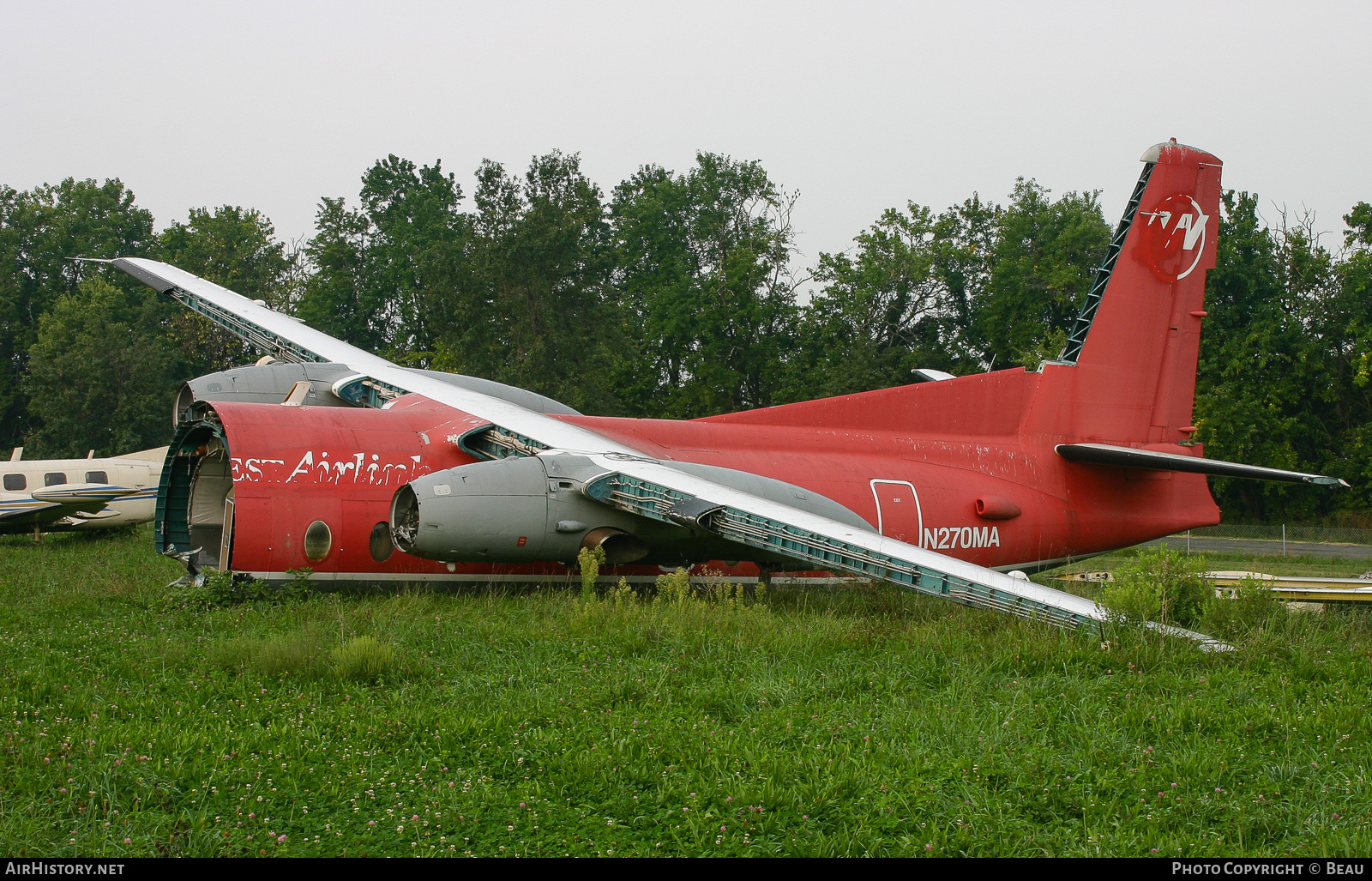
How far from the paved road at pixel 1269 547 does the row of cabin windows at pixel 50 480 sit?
2815 centimetres

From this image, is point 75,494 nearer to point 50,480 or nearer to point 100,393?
point 50,480

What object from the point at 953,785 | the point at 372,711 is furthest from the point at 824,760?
the point at 372,711

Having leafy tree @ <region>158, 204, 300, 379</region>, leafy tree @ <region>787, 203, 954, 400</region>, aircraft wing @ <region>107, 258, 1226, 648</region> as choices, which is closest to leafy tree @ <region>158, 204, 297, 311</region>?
leafy tree @ <region>158, 204, 300, 379</region>

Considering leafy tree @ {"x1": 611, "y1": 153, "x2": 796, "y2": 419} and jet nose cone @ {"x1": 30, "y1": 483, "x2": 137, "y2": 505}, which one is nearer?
jet nose cone @ {"x1": 30, "y1": 483, "x2": 137, "y2": 505}

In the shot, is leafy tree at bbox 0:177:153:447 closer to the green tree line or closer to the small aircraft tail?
the green tree line

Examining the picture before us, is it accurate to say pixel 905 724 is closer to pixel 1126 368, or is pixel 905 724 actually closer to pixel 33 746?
pixel 33 746

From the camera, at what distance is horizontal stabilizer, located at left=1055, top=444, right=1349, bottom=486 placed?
517 inches

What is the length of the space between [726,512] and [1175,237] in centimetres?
976

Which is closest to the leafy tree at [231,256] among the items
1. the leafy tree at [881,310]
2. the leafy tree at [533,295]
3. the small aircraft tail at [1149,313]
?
the leafy tree at [533,295]

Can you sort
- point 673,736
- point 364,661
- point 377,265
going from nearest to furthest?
point 673,736
point 364,661
point 377,265

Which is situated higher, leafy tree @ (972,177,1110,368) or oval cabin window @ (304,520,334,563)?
leafy tree @ (972,177,1110,368)

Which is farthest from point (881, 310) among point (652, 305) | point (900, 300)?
point (652, 305)

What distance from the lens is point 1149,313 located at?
15.9m

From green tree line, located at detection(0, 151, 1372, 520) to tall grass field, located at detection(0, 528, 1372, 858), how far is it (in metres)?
31.7
